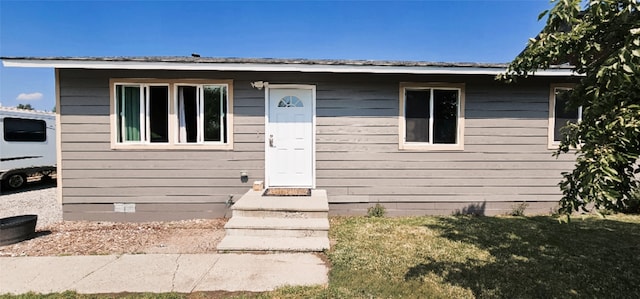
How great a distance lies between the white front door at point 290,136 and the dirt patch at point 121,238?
56.4 inches

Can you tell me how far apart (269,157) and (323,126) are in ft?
3.92

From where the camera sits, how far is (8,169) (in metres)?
8.92

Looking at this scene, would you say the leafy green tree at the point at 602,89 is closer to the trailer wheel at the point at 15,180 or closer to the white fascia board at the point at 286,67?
the white fascia board at the point at 286,67

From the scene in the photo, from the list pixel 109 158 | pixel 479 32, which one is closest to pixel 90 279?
pixel 109 158

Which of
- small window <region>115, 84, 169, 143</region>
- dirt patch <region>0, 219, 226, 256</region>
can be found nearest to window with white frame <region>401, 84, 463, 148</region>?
dirt patch <region>0, 219, 226, 256</region>

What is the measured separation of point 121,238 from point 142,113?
2239mm

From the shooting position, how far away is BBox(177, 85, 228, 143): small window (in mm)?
5523

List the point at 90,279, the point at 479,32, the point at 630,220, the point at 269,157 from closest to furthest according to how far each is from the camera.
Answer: the point at 90,279 → the point at 630,220 → the point at 269,157 → the point at 479,32

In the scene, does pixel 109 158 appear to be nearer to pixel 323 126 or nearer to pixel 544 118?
pixel 323 126

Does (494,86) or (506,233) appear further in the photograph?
(494,86)

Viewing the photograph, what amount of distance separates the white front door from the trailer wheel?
938cm

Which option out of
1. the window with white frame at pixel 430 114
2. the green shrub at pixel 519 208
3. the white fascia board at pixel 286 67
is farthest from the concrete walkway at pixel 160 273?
the green shrub at pixel 519 208

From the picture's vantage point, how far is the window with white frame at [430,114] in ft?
18.6

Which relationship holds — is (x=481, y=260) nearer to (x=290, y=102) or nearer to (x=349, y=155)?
(x=349, y=155)
